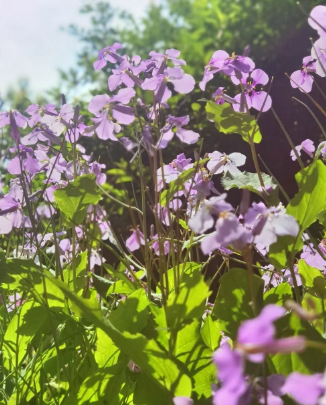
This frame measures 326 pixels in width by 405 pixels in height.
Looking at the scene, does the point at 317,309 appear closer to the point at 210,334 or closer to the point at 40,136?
the point at 210,334

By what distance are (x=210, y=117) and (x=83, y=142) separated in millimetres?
1831

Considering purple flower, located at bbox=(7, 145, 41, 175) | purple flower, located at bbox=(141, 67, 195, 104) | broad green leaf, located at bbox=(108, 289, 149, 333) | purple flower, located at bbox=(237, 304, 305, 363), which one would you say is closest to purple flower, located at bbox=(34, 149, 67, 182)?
purple flower, located at bbox=(7, 145, 41, 175)

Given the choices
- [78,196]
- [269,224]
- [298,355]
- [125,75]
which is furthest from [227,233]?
[125,75]

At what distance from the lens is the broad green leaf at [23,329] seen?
0.58 meters

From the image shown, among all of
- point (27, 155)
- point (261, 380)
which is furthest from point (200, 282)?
point (27, 155)

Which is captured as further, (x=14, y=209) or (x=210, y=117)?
(x=14, y=209)

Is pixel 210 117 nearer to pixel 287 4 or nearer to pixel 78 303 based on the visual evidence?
pixel 78 303

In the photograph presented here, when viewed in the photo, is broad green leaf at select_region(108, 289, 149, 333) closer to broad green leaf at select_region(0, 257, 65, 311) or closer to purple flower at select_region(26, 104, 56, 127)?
broad green leaf at select_region(0, 257, 65, 311)

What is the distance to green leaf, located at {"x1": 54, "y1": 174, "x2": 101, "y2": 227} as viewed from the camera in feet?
1.84

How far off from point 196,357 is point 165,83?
0.33 metres

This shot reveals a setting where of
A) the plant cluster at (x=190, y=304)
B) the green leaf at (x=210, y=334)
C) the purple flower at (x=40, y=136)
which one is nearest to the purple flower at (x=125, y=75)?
the plant cluster at (x=190, y=304)

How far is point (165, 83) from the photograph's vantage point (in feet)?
1.90

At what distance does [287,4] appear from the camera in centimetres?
350

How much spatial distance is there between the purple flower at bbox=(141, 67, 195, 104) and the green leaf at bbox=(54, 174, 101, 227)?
131 mm
